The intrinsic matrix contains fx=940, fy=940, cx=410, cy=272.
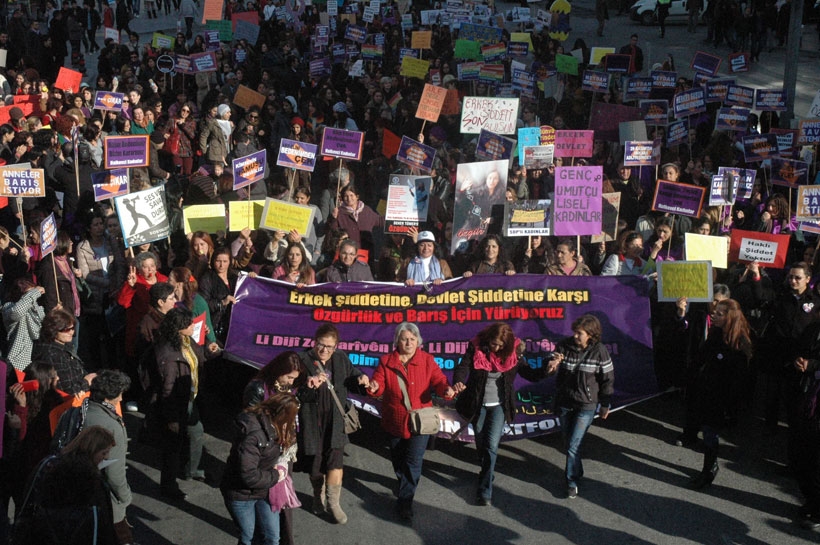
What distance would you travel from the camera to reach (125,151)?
1050 centimetres

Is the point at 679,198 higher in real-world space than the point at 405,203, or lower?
higher

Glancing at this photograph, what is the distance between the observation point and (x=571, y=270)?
8930 mm

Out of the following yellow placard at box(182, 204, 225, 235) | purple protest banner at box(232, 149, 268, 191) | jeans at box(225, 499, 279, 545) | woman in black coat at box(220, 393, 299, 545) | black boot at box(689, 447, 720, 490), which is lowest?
black boot at box(689, 447, 720, 490)

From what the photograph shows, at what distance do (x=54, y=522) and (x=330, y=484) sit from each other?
2504mm

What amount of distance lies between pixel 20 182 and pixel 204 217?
1899 mm

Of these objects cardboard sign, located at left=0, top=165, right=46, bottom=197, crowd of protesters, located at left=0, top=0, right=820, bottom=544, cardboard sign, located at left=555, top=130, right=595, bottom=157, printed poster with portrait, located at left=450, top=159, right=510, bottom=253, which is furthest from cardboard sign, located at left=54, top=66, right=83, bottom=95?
cardboard sign, located at left=555, top=130, right=595, bottom=157

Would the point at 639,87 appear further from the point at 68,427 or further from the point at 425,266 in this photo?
the point at 68,427

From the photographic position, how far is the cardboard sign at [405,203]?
1066 centimetres

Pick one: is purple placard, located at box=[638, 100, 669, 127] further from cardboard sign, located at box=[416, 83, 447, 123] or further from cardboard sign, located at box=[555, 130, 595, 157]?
cardboard sign, located at box=[416, 83, 447, 123]

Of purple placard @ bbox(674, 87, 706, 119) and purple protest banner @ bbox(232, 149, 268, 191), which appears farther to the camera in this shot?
purple placard @ bbox(674, 87, 706, 119)

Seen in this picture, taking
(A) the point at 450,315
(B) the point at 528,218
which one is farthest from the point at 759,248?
(A) the point at 450,315

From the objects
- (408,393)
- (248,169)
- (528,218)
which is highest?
(248,169)

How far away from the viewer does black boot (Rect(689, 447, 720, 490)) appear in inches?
278

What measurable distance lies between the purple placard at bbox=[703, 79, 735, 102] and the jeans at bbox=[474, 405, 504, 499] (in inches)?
345
